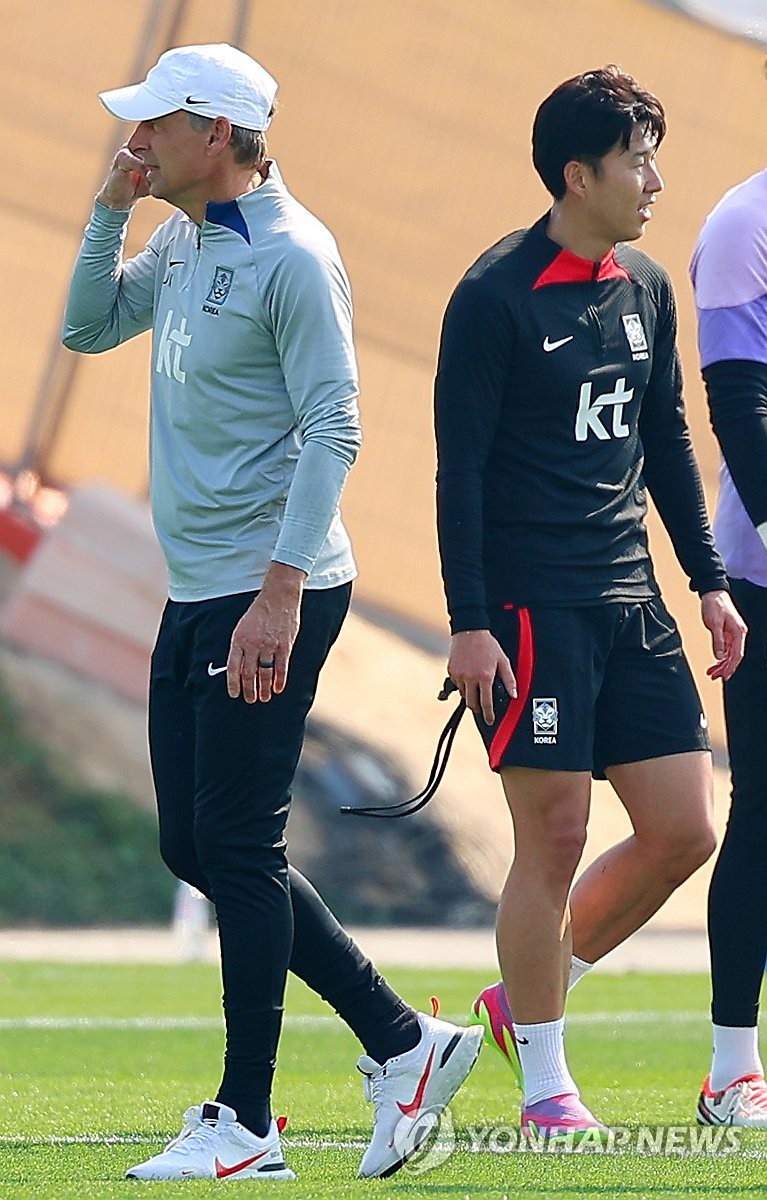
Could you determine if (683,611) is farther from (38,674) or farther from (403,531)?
(38,674)

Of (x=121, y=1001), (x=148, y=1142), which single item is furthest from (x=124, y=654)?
(x=148, y=1142)

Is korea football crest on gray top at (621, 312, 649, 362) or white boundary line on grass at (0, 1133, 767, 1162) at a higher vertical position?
korea football crest on gray top at (621, 312, 649, 362)

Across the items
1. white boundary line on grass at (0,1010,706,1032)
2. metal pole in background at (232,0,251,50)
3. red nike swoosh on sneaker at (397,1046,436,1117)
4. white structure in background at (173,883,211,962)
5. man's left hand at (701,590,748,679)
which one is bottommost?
white structure in background at (173,883,211,962)

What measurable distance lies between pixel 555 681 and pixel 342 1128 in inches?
43.8

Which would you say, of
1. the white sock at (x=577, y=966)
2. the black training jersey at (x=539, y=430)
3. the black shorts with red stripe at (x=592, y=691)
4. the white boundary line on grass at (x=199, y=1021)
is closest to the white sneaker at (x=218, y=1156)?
the black shorts with red stripe at (x=592, y=691)

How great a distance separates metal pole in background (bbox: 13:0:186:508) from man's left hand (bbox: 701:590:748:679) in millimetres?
11156

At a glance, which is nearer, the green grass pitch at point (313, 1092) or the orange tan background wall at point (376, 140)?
the green grass pitch at point (313, 1092)

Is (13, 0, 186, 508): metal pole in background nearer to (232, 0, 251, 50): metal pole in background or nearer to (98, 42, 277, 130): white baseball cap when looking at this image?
(232, 0, 251, 50): metal pole in background

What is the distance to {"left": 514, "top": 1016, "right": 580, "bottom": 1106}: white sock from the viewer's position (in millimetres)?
4324

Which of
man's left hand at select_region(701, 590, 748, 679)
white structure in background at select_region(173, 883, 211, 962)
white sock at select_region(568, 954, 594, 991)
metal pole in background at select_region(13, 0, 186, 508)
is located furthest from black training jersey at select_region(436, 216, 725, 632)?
metal pole in background at select_region(13, 0, 186, 508)

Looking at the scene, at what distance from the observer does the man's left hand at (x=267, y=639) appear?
3.74m

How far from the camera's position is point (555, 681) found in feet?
14.0
